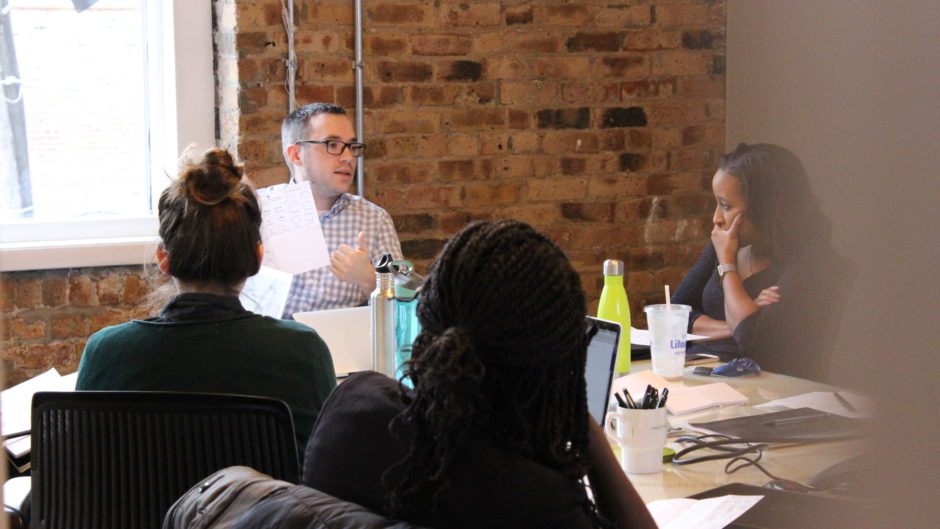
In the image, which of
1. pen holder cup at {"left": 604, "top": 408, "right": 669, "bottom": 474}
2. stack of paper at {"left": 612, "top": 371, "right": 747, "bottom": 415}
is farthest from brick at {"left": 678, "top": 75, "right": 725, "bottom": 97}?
stack of paper at {"left": 612, "top": 371, "right": 747, "bottom": 415}

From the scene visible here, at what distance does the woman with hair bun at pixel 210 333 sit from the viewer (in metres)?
1.52

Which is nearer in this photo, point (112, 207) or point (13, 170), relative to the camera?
point (13, 170)

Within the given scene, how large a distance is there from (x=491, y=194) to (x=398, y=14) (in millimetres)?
677

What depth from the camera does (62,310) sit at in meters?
2.95

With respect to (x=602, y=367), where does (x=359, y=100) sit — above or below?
above

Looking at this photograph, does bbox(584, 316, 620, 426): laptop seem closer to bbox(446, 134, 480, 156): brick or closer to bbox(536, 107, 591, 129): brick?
bbox(446, 134, 480, 156): brick

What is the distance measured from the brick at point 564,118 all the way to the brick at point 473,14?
13.9 inches

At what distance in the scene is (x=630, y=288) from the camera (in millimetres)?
3486

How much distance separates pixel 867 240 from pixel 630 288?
11.2ft

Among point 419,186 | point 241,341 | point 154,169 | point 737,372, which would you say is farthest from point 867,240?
point 154,169

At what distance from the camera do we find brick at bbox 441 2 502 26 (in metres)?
3.17

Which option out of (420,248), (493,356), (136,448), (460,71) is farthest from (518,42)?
(493,356)

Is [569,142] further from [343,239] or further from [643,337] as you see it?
[643,337]

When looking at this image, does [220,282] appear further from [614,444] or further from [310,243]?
[310,243]
